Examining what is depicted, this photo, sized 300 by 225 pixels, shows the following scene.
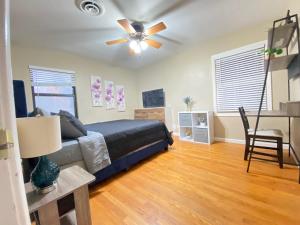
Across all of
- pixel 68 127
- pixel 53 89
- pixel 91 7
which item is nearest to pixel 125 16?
pixel 91 7

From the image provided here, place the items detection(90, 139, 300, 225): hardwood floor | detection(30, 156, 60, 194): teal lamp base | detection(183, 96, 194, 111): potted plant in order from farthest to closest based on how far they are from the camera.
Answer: detection(183, 96, 194, 111): potted plant → detection(90, 139, 300, 225): hardwood floor → detection(30, 156, 60, 194): teal lamp base

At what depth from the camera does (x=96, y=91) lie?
4.35 metres

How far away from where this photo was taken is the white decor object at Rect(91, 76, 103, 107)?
4.29 metres

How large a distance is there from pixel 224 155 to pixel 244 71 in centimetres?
186

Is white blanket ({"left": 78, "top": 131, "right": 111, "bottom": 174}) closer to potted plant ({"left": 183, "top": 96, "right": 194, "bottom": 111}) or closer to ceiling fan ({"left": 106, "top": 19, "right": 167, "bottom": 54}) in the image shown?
ceiling fan ({"left": 106, "top": 19, "right": 167, "bottom": 54})

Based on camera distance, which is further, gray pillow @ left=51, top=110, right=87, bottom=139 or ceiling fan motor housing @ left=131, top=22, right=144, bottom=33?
ceiling fan motor housing @ left=131, top=22, right=144, bottom=33

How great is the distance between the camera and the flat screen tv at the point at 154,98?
4914 millimetres

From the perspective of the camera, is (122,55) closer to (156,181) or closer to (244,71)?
(244,71)

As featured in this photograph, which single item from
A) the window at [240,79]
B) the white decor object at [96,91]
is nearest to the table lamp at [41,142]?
the white decor object at [96,91]

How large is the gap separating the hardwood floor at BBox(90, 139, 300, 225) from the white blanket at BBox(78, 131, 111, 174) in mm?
333

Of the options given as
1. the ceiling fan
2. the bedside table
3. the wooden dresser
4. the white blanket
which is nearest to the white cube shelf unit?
the wooden dresser

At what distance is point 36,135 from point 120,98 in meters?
4.17

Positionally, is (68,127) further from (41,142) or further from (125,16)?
(125,16)

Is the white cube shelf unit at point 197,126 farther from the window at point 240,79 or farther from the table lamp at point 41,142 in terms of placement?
the table lamp at point 41,142
